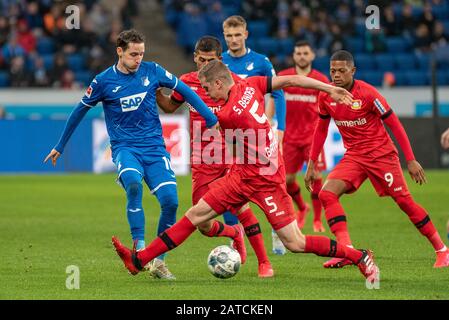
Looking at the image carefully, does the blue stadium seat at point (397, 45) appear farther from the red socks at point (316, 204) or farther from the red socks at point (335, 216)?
the red socks at point (335, 216)

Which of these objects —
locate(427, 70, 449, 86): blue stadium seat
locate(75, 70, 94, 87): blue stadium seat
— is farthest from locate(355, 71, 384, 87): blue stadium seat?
locate(75, 70, 94, 87): blue stadium seat

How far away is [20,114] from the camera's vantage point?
26.4m

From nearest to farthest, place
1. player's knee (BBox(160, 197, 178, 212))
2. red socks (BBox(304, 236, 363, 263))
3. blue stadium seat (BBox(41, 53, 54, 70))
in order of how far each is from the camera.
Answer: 1. red socks (BBox(304, 236, 363, 263))
2. player's knee (BBox(160, 197, 178, 212))
3. blue stadium seat (BBox(41, 53, 54, 70))

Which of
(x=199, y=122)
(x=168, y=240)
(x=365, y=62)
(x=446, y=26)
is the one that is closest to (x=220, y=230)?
(x=199, y=122)

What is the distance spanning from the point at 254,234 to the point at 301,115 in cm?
454

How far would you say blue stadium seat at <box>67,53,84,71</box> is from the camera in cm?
2788

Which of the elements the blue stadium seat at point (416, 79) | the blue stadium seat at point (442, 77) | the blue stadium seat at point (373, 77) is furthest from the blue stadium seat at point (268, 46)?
the blue stadium seat at point (442, 77)

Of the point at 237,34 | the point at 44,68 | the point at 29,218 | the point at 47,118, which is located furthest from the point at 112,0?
the point at 237,34

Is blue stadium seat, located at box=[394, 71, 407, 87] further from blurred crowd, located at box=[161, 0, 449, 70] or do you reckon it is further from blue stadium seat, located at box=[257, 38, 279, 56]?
blue stadium seat, located at box=[257, 38, 279, 56]

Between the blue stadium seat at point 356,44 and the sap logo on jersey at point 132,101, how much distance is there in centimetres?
1995

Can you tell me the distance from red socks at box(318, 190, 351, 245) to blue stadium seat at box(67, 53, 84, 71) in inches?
Answer: 713

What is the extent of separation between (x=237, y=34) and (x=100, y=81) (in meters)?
2.02

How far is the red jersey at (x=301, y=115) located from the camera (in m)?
14.3
